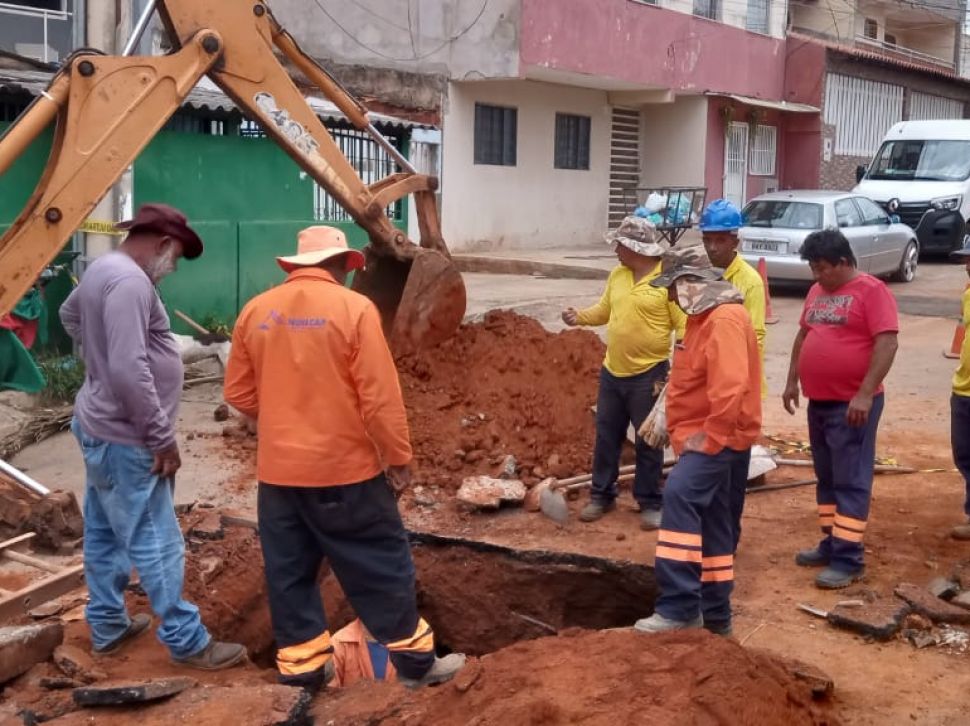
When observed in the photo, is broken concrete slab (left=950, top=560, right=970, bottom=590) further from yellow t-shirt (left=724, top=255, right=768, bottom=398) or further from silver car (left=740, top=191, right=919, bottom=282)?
silver car (left=740, top=191, right=919, bottom=282)

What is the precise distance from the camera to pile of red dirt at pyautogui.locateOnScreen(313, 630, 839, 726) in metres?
3.81

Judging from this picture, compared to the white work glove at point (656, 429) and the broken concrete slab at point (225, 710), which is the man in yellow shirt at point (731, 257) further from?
the broken concrete slab at point (225, 710)

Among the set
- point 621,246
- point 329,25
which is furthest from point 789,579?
point 329,25

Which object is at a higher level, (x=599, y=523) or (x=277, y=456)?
(x=277, y=456)

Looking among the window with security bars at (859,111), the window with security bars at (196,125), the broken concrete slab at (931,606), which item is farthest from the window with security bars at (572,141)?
the broken concrete slab at (931,606)

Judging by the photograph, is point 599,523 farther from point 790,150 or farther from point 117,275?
point 790,150

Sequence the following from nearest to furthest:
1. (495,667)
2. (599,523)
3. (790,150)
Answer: (495,667) → (599,523) → (790,150)

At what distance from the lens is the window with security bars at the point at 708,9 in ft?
82.8

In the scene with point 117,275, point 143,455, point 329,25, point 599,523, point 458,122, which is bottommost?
point 599,523

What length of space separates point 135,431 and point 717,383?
2.43 meters

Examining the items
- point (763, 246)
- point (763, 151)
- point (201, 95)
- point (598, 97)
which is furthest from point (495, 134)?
point (201, 95)

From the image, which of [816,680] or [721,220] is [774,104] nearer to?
[721,220]

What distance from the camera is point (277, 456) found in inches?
171

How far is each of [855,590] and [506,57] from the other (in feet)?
51.3
